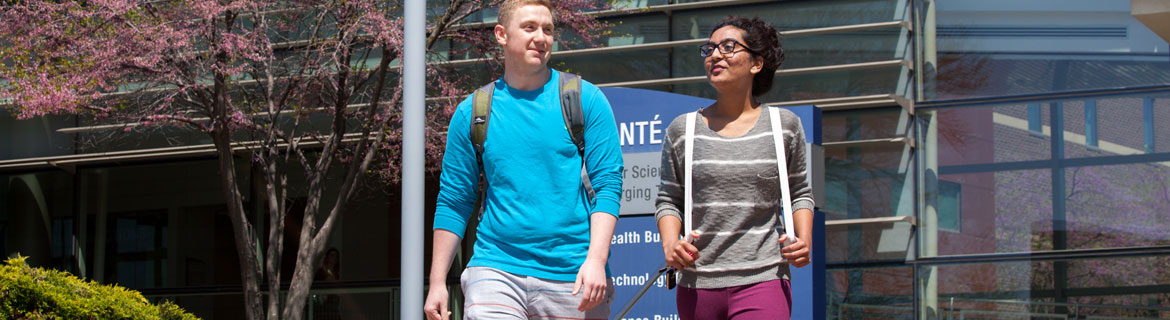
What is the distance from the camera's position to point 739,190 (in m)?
4.10

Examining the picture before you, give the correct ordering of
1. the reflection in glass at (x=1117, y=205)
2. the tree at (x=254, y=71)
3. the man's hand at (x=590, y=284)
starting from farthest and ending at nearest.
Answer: the tree at (x=254, y=71)
the reflection in glass at (x=1117, y=205)
the man's hand at (x=590, y=284)

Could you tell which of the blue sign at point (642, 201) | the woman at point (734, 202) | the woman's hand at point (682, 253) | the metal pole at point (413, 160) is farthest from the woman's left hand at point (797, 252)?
the blue sign at point (642, 201)

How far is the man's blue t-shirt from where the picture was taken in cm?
380

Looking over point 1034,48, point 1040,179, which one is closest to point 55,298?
point 1040,179

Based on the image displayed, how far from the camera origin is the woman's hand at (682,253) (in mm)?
4059

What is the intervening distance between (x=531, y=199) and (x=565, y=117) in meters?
0.26

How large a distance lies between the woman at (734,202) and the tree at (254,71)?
8.64 m

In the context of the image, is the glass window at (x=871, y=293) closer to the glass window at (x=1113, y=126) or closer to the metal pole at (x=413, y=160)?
the glass window at (x=1113, y=126)

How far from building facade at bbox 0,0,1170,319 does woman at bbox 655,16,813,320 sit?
373 inches

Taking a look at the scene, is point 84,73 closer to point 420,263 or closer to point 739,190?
point 420,263

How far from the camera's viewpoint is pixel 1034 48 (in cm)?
1331

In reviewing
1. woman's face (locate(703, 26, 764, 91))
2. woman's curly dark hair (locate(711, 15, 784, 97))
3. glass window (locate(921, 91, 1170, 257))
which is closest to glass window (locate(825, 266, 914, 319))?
glass window (locate(921, 91, 1170, 257))

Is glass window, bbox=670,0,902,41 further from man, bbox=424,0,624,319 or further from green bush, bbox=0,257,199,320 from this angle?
man, bbox=424,0,624,319

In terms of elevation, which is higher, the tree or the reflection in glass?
the tree
